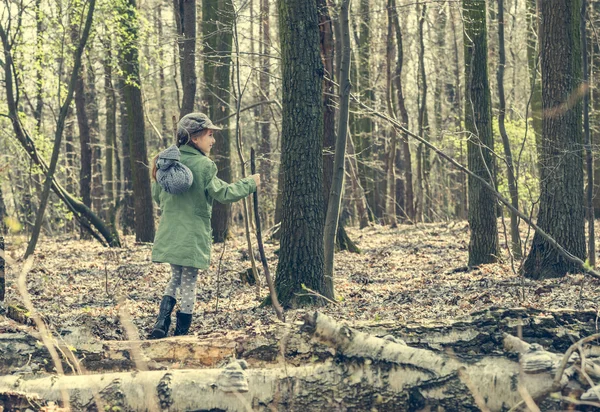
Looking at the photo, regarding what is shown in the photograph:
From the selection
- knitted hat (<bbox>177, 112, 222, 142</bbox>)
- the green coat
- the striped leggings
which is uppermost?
knitted hat (<bbox>177, 112, 222, 142</bbox>)

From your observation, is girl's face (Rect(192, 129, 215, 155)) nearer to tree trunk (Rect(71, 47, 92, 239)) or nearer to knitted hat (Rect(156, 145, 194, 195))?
knitted hat (Rect(156, 145, 194, 195))

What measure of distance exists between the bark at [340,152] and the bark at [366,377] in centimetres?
337

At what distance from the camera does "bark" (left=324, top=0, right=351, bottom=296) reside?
25.1 ft

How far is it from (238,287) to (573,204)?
4539 millimetres

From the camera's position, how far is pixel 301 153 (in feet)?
24.7

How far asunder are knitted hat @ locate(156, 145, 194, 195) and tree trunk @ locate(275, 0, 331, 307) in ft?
5.74

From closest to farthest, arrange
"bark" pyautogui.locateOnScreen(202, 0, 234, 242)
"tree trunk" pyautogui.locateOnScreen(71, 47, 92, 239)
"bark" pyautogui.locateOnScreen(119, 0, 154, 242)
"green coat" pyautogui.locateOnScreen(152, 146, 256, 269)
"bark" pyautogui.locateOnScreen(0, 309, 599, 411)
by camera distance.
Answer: "bark" pyautogui.locateOnScreen(0, 309, 599, 411) → "green coat" pyautogui.locateOnScreen(152, 146, 256, 269) → "bark" pyautogui.locateOnScreen(202, 0, 234, 242) → "bark" pyautogui.locateOnScreen(119, 0, 154, 242) → "tree trunk" pyautogui.locateOnScreen(71, 47, 92, 239)

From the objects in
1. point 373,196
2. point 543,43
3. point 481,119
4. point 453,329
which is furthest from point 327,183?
point 373,196

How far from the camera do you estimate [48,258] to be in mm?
14438

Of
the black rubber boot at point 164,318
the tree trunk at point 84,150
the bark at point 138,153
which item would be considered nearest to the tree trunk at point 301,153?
the black rubber boot at point 164,318

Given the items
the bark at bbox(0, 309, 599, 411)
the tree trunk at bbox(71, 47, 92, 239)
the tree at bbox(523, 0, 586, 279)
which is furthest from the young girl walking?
the tree trunk at bbox(71, 47, 92, 239)

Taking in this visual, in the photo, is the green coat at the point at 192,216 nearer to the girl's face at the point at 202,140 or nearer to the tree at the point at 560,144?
the girl's face at the point at 202,140

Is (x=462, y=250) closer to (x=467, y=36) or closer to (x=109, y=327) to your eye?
(x=467, y=36)

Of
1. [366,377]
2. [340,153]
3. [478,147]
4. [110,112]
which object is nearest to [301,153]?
[340,153]
